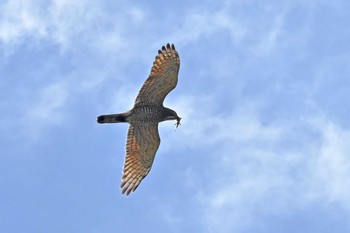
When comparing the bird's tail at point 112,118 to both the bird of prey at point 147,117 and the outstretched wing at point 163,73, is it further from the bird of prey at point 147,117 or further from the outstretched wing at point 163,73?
the outstretched wing at point 163,73

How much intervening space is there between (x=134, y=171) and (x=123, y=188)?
85 cm

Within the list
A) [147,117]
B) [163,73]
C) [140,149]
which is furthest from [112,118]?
[163,73]

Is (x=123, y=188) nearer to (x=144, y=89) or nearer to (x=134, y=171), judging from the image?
(x=134, y=171)

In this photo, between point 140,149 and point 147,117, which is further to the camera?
point 140,149

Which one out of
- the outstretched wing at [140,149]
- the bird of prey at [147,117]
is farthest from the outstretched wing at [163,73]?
the outstretched wing at [140,149]

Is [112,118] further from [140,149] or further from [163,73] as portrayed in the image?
[163,73]

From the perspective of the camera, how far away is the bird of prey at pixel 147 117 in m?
44.7

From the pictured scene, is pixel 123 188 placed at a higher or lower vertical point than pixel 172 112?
lower

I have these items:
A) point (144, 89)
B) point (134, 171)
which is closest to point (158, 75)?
point (144, 89)

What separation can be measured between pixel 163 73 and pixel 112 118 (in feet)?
8.59

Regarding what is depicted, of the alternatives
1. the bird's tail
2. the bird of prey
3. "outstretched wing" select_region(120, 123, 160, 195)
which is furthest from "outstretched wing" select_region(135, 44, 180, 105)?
"outstretched wing" select_region(120, 123, 160, 195)

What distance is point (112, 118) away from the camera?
1783 inches

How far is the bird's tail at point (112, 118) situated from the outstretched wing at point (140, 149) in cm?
62

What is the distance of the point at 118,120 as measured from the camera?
4538cm
